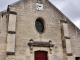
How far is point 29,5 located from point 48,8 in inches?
84.9

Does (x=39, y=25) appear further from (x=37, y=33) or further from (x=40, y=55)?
(x=40, y=55)

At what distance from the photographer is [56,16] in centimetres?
1431

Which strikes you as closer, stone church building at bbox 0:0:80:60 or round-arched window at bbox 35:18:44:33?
stone church building at bbox 0:0:80:60

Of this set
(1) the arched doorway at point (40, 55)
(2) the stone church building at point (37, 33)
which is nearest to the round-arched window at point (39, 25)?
(2) the stone church building at point (37, 33)

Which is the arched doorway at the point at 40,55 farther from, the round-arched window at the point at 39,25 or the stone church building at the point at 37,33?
the round-arched window at the point at 39,25

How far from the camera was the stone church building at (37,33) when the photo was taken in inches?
451

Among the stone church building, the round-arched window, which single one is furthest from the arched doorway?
the round-arched window

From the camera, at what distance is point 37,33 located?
12875 millimetres

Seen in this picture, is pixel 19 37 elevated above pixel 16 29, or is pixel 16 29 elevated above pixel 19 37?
pixel 16 29

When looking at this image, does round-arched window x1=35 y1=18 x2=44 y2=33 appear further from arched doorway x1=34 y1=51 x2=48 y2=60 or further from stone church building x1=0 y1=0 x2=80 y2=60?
arched doorway x1=34 y1=51 x2=48 y2=60

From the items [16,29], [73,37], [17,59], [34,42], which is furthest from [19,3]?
[73,37]

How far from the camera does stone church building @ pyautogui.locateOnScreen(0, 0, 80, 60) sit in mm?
11466

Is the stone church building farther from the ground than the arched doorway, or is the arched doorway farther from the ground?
the stone church building

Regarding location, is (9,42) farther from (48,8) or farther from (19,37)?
(48,8)
